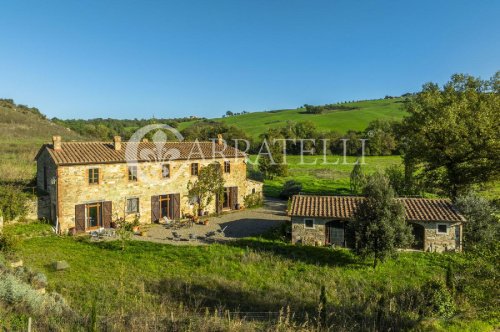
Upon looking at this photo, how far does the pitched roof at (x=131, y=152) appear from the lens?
24.0 meters

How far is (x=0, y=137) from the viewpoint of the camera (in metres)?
55.7

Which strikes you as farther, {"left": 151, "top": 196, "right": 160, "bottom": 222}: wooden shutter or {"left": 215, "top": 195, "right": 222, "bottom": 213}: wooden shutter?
{"left": 215, "top": 195, "right": 222, "bottom": 213}: wooden shutter

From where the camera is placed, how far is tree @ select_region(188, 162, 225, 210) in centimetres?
2862

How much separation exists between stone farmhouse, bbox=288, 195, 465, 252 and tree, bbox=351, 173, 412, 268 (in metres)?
1.94

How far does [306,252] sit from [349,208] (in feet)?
13.6

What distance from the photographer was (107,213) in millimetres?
24844

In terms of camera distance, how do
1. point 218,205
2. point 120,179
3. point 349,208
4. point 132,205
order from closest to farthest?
1. point 349,208
2. point 120,179
3. point 132,205
4. point 218,205

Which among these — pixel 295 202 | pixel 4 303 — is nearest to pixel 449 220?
pixel 295 202

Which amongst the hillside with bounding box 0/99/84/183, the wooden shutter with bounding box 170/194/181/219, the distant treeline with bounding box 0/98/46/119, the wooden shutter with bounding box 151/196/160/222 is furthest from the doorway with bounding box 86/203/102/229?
the distant treeline with bounding box 0/98/46/119

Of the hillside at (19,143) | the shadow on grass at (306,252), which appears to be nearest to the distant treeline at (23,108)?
the hillside at (19,143)

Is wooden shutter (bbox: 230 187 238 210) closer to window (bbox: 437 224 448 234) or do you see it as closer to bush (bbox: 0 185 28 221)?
bush (bbox: 0 185 28 221)

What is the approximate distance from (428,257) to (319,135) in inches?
2705

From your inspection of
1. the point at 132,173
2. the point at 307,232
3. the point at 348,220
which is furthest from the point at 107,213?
the point at 348,220

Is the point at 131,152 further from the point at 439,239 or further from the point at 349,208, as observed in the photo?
the point at 439,239
